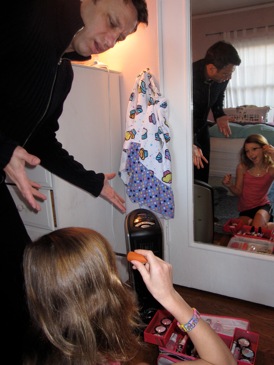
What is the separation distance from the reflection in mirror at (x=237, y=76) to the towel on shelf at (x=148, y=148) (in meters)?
0.25

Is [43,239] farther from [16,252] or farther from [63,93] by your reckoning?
[63,93]

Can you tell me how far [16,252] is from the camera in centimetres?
98

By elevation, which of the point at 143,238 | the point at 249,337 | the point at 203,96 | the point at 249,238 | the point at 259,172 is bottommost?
the point at 249,337

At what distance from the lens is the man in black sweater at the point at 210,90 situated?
1.66m

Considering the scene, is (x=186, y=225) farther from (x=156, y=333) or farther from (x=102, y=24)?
(x=102, y=24)

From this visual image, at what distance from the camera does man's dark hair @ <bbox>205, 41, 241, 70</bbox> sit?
64.3 inches

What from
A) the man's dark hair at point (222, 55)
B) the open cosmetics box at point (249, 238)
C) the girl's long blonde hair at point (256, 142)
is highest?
the man's dark hair at point (222, 55)

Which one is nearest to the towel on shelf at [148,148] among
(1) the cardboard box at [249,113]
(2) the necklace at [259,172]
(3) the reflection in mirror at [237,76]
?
(3) the reflection in mirror at [237,76]

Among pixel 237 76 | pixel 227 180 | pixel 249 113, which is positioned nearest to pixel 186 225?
pixel 227 180

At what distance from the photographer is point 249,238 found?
1.85 metres

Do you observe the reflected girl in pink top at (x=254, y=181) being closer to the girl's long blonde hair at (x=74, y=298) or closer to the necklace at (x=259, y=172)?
the necklace at (x=259, y=172)

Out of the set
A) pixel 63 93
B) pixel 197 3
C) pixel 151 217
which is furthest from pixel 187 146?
pixel 63 93

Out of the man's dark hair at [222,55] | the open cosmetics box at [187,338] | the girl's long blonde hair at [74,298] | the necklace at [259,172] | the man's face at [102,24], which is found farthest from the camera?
the necklace at [259,172]

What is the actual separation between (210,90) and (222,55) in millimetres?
183
